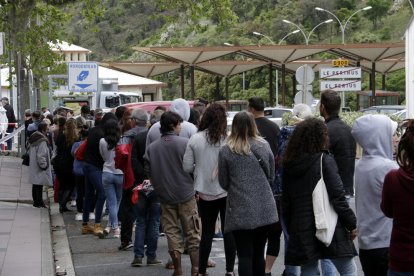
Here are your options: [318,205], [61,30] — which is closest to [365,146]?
[318,205]

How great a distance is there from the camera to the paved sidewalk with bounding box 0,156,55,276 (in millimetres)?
10406


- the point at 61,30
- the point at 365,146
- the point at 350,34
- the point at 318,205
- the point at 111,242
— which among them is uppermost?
the point at 350,34

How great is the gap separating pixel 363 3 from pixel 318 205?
10804 cm

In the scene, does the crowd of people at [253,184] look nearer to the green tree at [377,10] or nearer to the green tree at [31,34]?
the green tree at [31,34]

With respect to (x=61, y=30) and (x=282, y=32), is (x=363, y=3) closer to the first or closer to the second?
(x=282, y=32)

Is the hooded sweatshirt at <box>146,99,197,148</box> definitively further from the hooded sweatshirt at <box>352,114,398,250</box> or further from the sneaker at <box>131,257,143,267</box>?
the hooded sweatshirt at <box>352,114,398,250</box>

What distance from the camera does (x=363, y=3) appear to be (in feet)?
366

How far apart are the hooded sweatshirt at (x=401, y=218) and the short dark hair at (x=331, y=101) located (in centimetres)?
290

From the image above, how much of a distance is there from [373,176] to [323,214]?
1.77 ft

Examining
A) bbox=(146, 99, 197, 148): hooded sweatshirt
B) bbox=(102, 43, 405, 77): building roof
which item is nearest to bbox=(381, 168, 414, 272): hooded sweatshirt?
bbox=(146, 99, 197, 148): hooded sweatshirt

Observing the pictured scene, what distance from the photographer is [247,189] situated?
7648mm

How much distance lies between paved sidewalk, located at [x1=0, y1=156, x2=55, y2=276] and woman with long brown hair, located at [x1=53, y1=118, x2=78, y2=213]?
436 millimetres

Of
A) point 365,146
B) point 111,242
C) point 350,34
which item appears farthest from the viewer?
point 350,34

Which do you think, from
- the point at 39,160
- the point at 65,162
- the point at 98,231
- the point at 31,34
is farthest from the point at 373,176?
the point at 31,34
